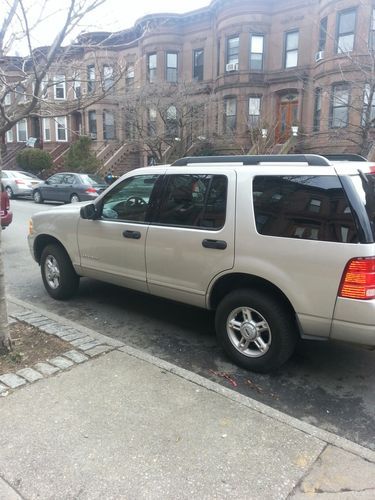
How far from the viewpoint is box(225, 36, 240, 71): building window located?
77.7 feet

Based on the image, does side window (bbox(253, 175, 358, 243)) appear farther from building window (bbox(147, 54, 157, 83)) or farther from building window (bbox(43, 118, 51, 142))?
building window (bbox(43, 118, 51, 142))

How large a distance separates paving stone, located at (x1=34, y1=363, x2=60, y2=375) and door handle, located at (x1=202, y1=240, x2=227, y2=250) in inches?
64.4

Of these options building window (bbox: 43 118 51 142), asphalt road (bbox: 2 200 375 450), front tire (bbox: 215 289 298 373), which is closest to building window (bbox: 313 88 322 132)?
asphalt road (bbox: 2 200 375 450)

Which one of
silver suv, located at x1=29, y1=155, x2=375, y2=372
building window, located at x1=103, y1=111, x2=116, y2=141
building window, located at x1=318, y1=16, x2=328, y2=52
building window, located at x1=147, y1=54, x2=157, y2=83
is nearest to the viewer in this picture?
silver suv, located at x1=29, y1=155, x2=375, y2=372

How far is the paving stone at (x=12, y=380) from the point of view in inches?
131

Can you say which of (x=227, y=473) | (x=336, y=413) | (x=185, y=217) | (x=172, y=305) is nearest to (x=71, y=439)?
(x=227, y=473)

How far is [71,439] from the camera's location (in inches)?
107

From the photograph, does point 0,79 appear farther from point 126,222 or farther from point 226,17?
point 226,17

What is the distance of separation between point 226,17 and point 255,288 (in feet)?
78.2

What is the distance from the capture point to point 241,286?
3.86 metres

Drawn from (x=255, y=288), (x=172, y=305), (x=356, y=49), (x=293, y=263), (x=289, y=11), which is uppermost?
(x=289, y=11)

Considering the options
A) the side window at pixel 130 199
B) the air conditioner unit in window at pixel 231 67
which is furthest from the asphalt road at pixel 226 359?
the air conditioner unit in window at pixel 231 67

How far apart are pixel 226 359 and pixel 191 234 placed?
1206 mm

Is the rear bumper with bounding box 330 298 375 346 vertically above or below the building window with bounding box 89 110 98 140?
below
